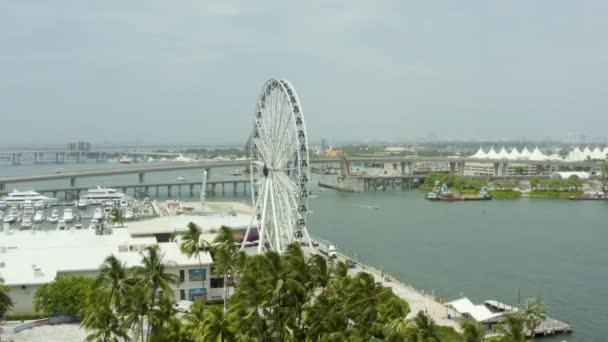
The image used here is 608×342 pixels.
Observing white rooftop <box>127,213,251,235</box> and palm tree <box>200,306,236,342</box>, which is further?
white rooftop <box>127,213,251,235</box>

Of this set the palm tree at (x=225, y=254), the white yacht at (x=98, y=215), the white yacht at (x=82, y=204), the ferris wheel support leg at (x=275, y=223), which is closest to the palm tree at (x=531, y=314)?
the palm tree at (x=225, y=254)

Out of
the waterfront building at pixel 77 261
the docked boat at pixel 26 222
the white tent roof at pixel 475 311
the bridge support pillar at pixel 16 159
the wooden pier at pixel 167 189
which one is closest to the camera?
the white tent roof at pixel 475 311

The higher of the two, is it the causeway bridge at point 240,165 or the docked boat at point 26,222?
the causeway bridge at point 240,165

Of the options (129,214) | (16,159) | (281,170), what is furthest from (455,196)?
(16,159)

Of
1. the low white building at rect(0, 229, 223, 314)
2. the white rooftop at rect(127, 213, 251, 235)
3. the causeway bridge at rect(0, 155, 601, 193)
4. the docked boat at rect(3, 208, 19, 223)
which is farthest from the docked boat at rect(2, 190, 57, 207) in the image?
the low white building at rect(0, 229, 223, 314)

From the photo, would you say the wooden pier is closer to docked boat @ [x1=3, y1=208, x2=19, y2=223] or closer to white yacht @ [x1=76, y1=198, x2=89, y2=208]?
white yacht @ [x1=76, y1=198, x2=89, y2=208]

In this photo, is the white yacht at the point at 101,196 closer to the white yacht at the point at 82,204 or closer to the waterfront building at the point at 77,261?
the white yacht at the point at 82,204

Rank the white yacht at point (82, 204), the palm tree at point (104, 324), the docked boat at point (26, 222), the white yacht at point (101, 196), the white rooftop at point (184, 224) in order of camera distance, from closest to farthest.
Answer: the palm tree at point (104, 324), the white rooftop at point (184, 224), the docked boat at point (26, 222), the white yacht at point (82, 204), the white yacht at point (101, 196)

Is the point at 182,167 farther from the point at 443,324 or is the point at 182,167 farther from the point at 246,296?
the point at 246,296
